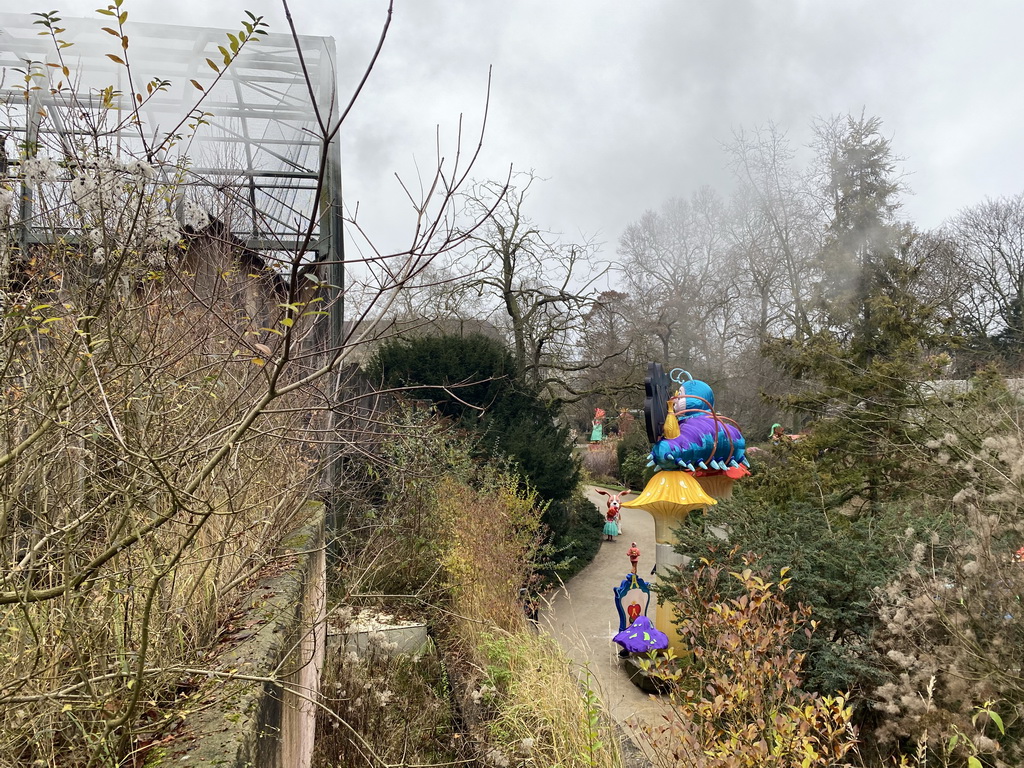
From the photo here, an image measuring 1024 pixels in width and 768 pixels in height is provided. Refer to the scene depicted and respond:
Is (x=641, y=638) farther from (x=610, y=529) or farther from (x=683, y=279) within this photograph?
(x=683, y=279)

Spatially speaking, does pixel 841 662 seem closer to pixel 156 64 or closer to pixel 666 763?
pixel 666 763

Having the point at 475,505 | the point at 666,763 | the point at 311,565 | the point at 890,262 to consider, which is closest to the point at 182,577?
the point at 311,565

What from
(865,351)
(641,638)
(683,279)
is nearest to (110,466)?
(641,638)

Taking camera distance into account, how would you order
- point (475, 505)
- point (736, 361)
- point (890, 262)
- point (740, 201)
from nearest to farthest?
point (475, 505)
point (890, 262)
point (740, 201)
point (736, 361)

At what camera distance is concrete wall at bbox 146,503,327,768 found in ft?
5.66

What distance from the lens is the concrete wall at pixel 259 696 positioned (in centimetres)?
173

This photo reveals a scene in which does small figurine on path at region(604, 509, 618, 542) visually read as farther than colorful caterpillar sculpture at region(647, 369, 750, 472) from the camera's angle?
Yes

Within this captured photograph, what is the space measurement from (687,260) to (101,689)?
68.8 feet

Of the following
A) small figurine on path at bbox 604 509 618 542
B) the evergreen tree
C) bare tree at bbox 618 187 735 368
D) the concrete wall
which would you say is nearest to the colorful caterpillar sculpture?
the evergreen tree

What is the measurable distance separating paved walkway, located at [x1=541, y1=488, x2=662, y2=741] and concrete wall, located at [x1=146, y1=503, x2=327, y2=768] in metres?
1.56

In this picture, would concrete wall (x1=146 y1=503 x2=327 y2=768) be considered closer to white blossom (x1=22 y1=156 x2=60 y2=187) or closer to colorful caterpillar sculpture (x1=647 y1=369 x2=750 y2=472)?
white blossom (x1=22 y1=156 x2=60 y2=187)

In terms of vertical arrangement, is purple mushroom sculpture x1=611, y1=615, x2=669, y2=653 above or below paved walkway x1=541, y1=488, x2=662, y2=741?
above

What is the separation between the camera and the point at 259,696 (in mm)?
2037

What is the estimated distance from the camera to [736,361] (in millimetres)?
19891
